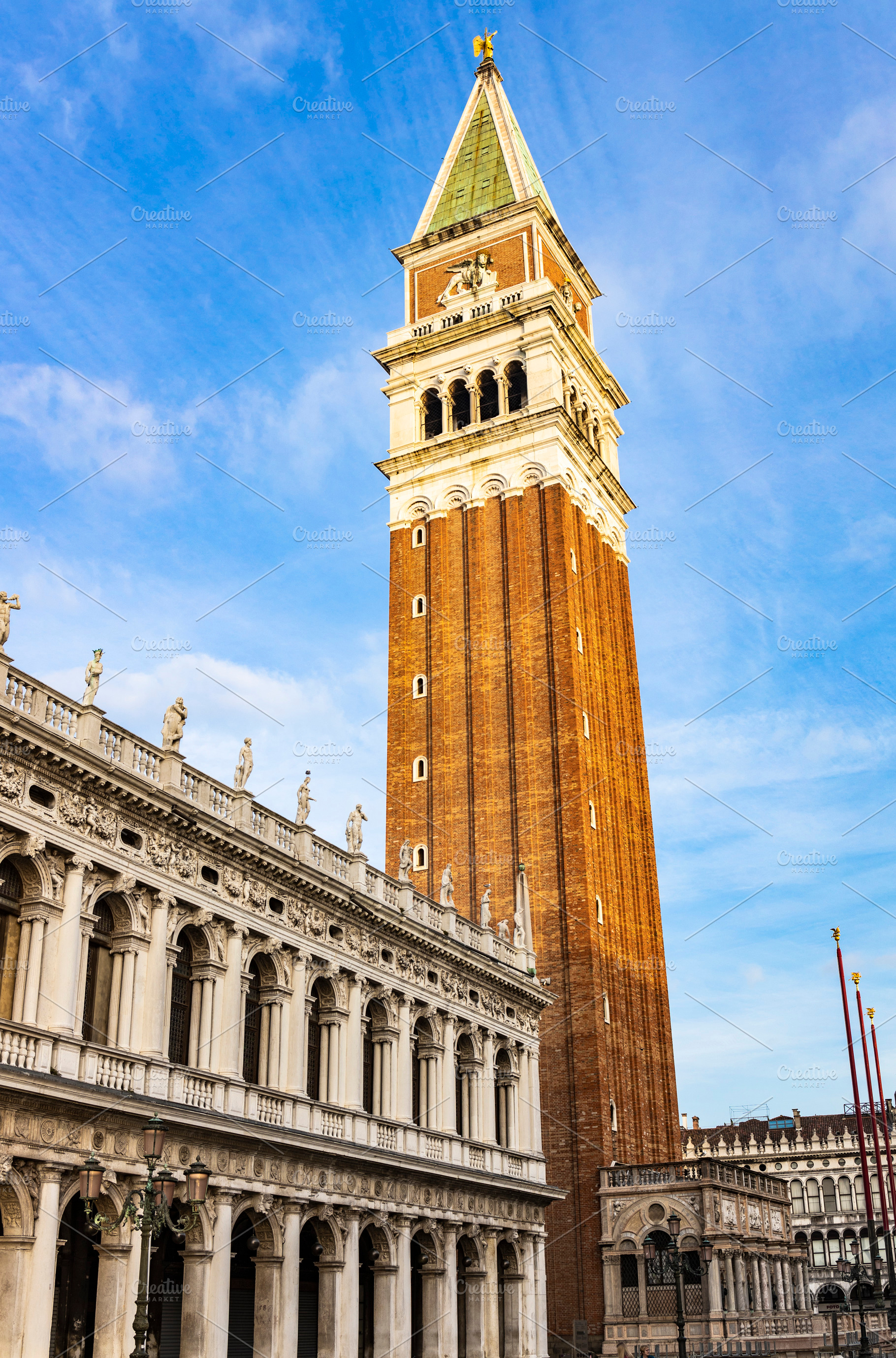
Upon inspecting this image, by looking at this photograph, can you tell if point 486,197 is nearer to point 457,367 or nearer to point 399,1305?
point 457,367

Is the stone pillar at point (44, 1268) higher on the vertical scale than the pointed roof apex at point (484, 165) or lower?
lower

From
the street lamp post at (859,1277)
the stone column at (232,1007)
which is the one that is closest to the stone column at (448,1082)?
the stone column at (232,1007)

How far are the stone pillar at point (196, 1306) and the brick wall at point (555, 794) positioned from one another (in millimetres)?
24819

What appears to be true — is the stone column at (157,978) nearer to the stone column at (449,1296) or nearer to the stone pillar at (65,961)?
the stone pillar at (65,961)

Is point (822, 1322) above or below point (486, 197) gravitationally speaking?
below

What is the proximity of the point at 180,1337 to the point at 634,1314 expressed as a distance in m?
24.2

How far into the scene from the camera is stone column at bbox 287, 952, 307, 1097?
29438 mm

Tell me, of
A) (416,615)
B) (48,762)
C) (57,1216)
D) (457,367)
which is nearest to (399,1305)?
(57,1216)

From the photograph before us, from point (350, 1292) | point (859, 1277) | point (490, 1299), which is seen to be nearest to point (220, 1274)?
point (350, 1292)

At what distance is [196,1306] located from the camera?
2480 cm

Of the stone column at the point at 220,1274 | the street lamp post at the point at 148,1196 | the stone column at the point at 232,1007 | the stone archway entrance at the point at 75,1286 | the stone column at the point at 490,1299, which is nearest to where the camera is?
the street lamp post at the point at 148,1196

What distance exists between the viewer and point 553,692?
5562 centimetres

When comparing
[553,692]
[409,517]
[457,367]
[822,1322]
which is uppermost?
[457,367]

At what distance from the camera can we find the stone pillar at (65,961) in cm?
2261
